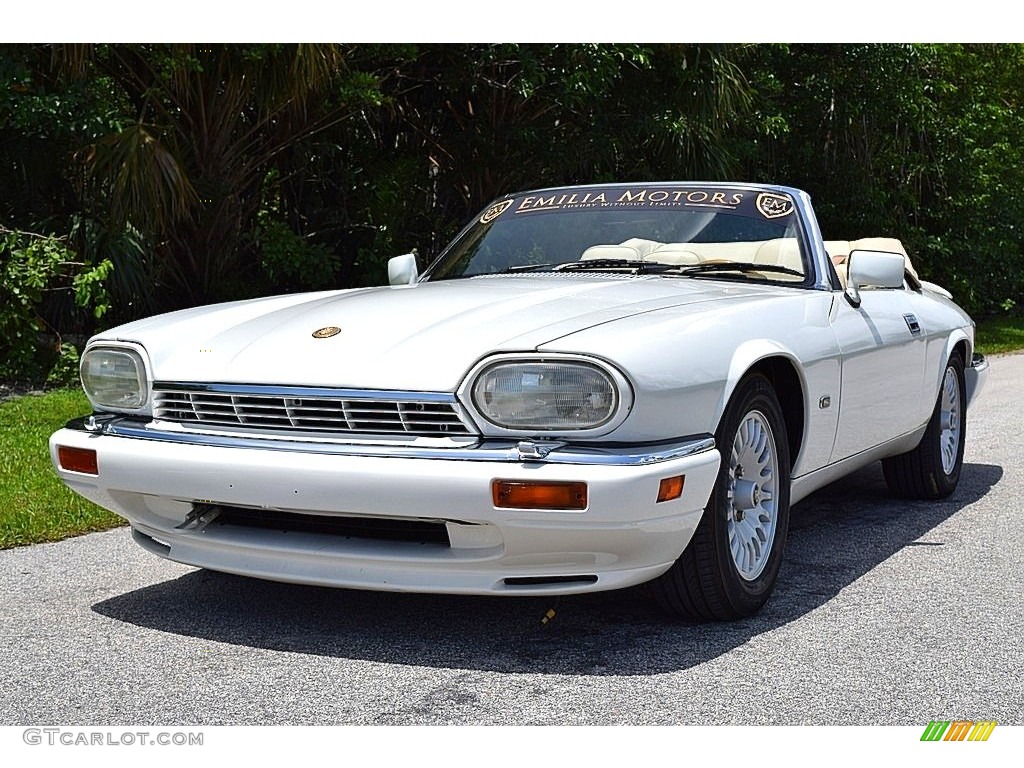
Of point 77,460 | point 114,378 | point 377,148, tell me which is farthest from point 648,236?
point 377,148

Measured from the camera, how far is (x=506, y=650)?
12.1 feet

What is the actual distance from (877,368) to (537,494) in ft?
6.65

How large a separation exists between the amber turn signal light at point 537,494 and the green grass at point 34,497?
102 inches

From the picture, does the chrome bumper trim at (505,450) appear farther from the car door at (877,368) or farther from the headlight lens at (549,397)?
the car door at (877,368)

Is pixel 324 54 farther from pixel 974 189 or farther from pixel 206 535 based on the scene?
pixel 974 189

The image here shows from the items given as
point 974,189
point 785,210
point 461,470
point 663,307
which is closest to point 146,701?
point 461,470

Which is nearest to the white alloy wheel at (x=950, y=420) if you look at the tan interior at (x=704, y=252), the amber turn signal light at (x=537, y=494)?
the tan interior at (x=704, y=252)

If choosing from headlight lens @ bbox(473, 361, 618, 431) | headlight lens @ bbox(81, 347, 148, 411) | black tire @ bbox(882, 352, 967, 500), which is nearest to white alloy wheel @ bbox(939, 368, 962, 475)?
black tire @ bbox(882, 352, 967, 500)

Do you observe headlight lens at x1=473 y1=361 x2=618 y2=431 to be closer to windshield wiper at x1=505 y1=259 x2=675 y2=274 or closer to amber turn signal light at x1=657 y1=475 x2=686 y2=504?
amber turn signal light at x1=657 y1=475 x2=686 y2=504

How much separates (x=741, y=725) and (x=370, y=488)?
1.09 meters

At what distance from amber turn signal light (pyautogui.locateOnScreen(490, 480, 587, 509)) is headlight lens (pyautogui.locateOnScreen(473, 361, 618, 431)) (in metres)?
0.17

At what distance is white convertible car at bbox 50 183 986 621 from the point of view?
3.46m

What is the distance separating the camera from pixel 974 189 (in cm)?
1938

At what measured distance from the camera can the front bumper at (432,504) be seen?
11.2ft
